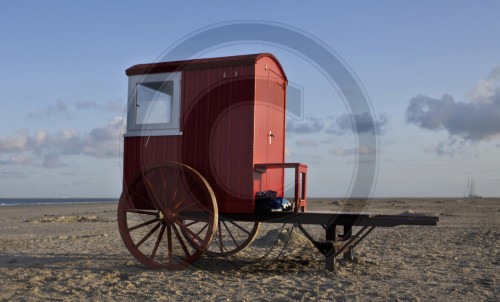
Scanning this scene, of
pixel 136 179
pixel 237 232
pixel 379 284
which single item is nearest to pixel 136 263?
pixel 136 179

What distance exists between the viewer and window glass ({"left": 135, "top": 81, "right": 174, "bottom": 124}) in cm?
1120

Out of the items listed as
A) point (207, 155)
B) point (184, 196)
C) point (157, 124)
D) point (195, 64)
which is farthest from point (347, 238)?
point (195, 64)

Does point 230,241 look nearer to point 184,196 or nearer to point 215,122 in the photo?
point 184,196

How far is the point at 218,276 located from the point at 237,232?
28.9 feet

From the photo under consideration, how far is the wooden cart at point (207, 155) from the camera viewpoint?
1027 cm

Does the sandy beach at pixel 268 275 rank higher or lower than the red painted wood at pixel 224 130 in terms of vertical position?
lower

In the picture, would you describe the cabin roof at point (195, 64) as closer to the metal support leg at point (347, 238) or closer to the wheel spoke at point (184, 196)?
the wheel spoke at point (184, 196)

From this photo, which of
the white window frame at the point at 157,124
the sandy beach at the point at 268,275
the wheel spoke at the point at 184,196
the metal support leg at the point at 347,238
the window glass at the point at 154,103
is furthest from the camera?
the window glass at the point at 154,103

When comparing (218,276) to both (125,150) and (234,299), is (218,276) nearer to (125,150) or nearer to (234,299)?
(234,299)

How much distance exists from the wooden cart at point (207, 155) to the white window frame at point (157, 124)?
21 mm

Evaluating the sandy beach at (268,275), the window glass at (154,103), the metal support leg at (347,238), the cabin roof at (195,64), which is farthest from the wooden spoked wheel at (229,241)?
the cabin roof at (195,64)

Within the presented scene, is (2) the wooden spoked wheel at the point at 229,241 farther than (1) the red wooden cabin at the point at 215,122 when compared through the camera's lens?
Yes

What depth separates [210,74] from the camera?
424 inches

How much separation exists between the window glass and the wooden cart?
0.02 m
